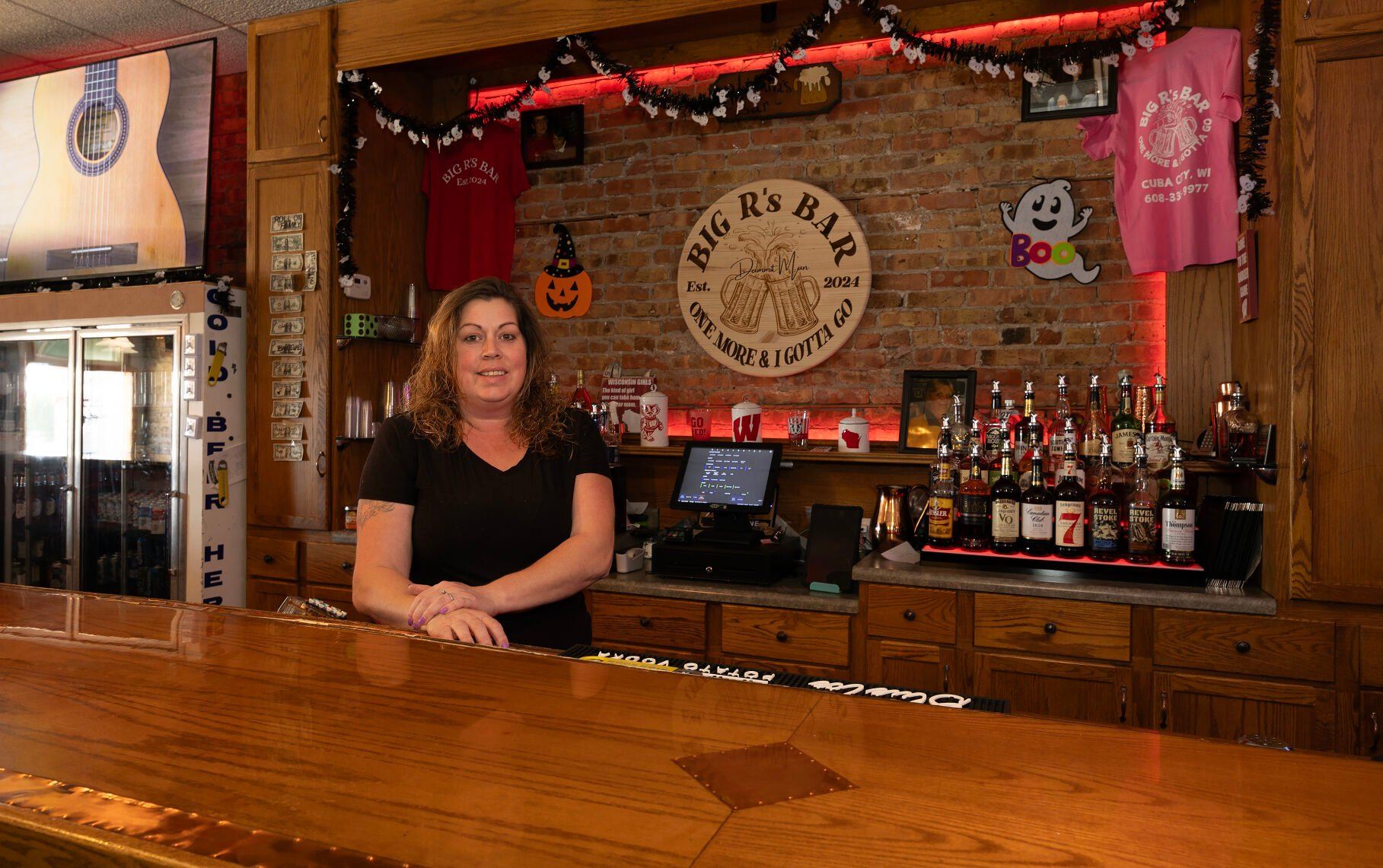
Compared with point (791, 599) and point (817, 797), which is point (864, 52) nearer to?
point (791, 599)

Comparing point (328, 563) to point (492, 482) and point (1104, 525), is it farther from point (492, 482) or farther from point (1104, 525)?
point (1104, 525)

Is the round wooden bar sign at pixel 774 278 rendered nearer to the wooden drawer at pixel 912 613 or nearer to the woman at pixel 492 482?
the wooden drawer at pixel 912 613

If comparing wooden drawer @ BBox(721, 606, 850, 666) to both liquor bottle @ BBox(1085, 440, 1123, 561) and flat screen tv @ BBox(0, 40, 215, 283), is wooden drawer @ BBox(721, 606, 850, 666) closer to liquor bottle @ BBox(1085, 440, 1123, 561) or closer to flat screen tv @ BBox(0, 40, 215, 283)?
liquor bottle @ BBox(1085, 440, 1123, 561)

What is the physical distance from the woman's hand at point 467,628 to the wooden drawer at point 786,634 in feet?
5.42

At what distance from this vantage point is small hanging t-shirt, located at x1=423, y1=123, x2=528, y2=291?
13.8 feet

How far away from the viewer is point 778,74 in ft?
11.7

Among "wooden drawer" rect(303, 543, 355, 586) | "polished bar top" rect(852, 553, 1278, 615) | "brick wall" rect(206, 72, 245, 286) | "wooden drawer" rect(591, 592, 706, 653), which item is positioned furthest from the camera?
"brick wall" rect(206, 72, 245, 286)

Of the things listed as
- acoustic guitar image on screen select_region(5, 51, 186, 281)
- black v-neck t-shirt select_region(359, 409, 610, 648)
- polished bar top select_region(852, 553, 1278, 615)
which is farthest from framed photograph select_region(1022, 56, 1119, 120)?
acoustic guitar image on screen select_region(5, 51, 186, 281)

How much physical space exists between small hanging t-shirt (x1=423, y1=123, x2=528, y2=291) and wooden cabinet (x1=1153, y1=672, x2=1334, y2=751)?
3.16 metres

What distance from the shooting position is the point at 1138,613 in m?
2.62

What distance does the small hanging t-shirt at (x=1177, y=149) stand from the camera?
10.1 ft

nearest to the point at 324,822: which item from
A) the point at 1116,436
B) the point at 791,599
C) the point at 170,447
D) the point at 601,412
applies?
the point at 791,599

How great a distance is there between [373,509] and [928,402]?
224cm

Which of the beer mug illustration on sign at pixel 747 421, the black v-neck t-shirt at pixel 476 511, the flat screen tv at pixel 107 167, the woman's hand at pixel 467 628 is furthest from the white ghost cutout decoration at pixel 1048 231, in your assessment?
the flat screen tv at pixel 107 167
